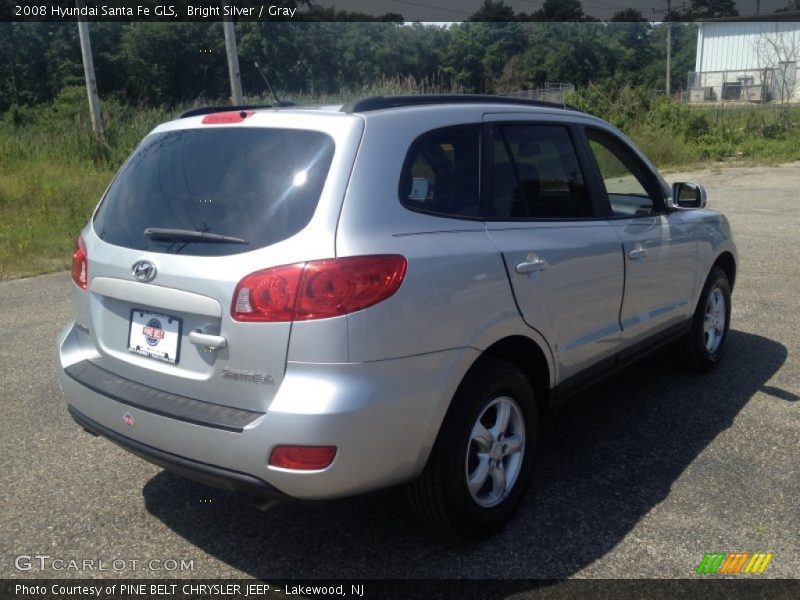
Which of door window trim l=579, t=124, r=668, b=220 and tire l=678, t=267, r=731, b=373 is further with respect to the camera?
tire l=678, t=267, r=731, b=373

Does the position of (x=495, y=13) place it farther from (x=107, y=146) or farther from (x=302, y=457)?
(x=302, y=457)

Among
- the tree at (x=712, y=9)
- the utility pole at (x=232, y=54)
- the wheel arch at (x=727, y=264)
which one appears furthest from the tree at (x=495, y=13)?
the tree at (x=712, y=9)

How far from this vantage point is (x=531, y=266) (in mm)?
3305

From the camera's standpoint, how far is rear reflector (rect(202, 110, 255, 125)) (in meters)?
3.18

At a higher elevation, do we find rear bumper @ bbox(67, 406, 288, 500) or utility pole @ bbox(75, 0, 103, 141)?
utility pole @ bbox(75, 0, 103, 141)

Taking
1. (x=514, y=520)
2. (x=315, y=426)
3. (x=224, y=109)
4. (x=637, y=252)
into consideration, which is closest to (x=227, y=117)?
(x=224, y=109)

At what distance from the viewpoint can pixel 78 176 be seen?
45.5 feet

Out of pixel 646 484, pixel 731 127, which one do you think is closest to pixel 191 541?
pixel 646 484

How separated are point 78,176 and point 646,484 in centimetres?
1264

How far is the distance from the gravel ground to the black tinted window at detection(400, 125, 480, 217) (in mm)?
1337

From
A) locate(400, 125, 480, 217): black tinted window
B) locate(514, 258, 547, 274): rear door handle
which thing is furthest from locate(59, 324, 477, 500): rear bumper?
locate(400, 125, 480, 217): black tinted window

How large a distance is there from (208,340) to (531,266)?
54.2 inches

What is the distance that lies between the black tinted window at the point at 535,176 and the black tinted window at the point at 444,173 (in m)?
0.12

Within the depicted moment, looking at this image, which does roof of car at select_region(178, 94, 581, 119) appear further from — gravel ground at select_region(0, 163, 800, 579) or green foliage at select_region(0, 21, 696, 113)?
green foliage at select_region(0, 21, 696, 113)
